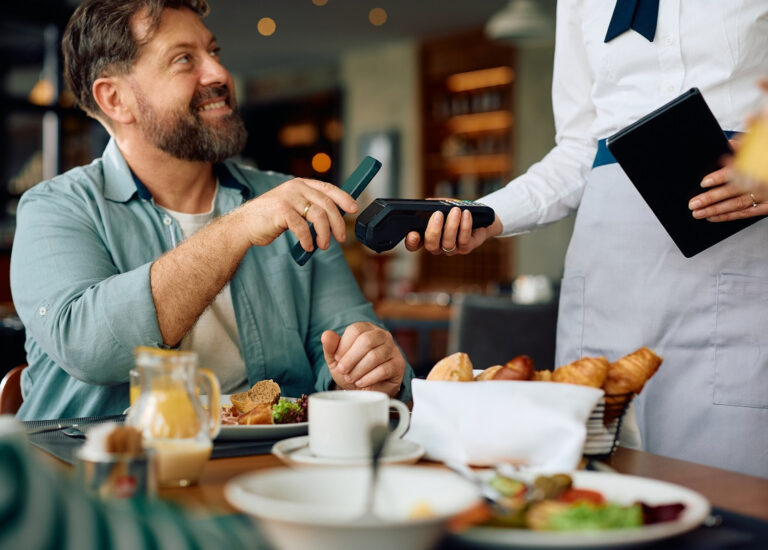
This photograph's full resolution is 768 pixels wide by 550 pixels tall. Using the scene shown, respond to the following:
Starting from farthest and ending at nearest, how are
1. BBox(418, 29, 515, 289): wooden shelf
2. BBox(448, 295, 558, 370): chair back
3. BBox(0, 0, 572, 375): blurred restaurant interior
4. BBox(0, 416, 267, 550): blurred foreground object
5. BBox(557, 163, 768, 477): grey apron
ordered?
BBox(418, 29, 515, 289): wooden shelf, BBox(0, 0, 572, 375): blurred restaurant interior, BBox(448, 295, 558, 370): chair back, BBox(557, 163, 768, 477): grey apron, BBox(0, 416, 267, 550): blurred foreground object

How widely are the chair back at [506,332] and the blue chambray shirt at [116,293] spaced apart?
1.05 m

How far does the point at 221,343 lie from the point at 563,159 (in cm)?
83

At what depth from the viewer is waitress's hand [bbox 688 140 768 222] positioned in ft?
4.43

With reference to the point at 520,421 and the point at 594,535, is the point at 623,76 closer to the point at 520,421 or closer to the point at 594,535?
the point at 520,421

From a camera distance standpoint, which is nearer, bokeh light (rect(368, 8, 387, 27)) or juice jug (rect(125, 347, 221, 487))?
juice jug (rect(125, 347, 221, 487))

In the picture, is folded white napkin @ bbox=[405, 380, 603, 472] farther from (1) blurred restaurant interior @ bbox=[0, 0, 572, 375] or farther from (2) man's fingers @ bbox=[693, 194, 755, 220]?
(1) blurred restaurant interior @ bbox=[0, 0, 572, 375]

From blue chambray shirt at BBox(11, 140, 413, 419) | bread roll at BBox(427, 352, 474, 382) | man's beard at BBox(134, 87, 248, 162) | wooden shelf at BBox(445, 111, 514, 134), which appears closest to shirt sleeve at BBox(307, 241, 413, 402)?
blue chambray shirt at BBox(11, 140, 413, 419)

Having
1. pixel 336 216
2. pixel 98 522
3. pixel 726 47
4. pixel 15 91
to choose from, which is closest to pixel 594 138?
pixel 726 47

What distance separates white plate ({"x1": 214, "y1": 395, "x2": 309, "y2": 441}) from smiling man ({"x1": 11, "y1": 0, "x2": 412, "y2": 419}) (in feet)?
0.86

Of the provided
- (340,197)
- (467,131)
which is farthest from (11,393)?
(467,131)

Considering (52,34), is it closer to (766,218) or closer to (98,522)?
(766,218)

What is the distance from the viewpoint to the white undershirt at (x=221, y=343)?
5.78 ft

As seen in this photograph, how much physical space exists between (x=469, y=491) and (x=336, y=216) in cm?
77

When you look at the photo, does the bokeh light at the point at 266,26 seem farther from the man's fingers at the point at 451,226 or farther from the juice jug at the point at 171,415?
the juice jug at the point at 171,415
